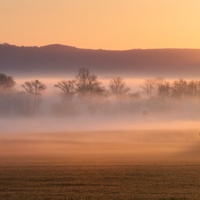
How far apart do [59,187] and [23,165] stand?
489 inches

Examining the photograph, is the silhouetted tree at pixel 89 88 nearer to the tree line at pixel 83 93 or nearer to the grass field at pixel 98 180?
the tree line at pixel 83 93

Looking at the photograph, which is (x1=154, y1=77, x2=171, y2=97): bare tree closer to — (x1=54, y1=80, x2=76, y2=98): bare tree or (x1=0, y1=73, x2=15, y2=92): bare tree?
(x1=54, y1=80, x2=76, y2=98): bare tree

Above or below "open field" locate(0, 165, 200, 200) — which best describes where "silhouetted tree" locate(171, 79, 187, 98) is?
above

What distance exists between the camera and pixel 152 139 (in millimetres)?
92562

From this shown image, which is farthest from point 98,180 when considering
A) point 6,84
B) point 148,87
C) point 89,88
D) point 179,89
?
point 148,87

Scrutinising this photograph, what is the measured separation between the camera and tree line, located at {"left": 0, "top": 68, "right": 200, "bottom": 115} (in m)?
156

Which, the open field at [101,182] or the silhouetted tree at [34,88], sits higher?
the silhouetted tree at [34,88]

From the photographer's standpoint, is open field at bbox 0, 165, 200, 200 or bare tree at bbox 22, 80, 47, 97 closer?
open field at bbox 0, 165, 200, 200

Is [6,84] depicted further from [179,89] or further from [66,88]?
[179,89]

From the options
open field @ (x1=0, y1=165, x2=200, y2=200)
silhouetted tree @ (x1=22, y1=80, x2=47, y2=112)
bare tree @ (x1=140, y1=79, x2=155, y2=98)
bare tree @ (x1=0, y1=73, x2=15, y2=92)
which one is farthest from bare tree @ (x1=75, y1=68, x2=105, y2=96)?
open field @ (x1=0, y1=165, x2=200, y2=200)

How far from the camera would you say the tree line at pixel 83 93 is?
510 feet

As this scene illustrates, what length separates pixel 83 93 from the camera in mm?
162875

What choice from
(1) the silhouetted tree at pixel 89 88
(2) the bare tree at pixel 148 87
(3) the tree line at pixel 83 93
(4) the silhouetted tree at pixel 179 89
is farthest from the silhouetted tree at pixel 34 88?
(4) the silhouetted tree at pixel 179 89

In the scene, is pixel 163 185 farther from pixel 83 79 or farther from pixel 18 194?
pixel 83 79
